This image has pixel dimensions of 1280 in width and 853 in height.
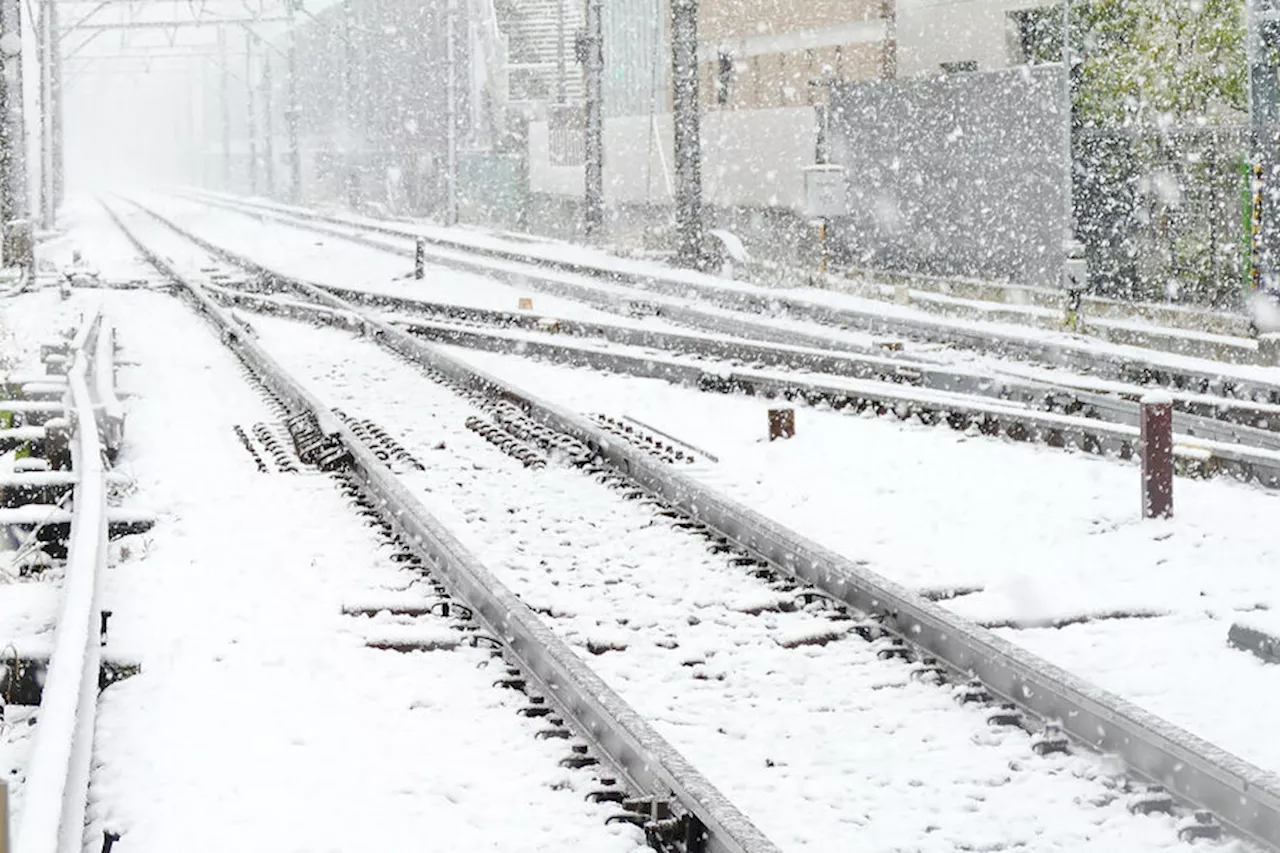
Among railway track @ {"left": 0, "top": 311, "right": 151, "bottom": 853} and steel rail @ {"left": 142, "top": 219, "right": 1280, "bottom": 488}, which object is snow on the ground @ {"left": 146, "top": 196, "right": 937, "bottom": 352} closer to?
steel rail @ {"left": 142, "top": 219, "right": 1280, "bottom": 488}

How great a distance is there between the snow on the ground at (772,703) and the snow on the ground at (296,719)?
49cm

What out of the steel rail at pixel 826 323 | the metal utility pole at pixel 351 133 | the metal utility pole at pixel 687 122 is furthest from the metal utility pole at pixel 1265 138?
the metal utility pole at pixel 351 133

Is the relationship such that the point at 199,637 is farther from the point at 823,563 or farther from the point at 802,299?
the point at 802,299

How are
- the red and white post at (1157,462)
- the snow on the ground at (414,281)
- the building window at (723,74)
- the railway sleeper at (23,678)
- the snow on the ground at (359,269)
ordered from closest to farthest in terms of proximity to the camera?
1. the railway sleeper at (23,678)
2. the red and white post at (1157,462)
3. the snow on the ground at (414,281)
4. the snow on the ground at (359,269)
5. the building window at (723,74)

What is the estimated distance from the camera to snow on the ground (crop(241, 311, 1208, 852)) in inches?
183

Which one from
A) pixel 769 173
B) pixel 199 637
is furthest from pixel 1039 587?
pixel 769 173

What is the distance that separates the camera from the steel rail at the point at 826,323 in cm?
1345

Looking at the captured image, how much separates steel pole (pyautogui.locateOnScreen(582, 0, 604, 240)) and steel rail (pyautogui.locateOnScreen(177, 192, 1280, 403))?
6.84 ft

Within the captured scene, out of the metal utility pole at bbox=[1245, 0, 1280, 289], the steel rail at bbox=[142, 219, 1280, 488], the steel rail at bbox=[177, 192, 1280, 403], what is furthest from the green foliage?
the steel rail at bbox=[142, 219, 1280, 488]

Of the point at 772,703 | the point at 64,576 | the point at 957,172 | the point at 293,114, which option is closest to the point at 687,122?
the point at 957,172

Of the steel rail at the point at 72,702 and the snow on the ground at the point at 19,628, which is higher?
the steel rail at the point at 72,702

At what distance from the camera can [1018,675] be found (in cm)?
550

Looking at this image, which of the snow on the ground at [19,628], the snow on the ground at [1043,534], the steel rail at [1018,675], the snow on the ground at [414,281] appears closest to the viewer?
the steel rail at [1018,675]

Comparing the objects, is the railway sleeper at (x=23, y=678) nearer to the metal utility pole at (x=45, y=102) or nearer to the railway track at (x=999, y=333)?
the railway track at (x=999, y=333)
